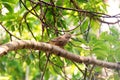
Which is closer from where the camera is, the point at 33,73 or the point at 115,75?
the point at 115,75

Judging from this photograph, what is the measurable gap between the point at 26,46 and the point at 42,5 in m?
0.46

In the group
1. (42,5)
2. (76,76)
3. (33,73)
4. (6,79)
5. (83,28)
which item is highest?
(42,5)

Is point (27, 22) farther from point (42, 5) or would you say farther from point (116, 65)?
point (116, 65)

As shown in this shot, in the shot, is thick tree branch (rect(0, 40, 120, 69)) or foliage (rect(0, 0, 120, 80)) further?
foliage (rect(0, 0, 120, 80))

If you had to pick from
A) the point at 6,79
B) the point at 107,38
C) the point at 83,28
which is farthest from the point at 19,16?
the point at 6,79

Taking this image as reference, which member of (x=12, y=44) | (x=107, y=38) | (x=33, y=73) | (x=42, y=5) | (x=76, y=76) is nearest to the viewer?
(x=12, y=44)

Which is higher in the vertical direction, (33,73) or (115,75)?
(115,75)

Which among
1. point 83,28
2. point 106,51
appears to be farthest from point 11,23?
point 106,51

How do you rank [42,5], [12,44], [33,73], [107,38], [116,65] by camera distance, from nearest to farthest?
[12,44] < [116,65] < [42,5] < [107,38] < [33,73]

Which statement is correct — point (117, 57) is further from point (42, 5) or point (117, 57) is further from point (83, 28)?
point (42, 5)

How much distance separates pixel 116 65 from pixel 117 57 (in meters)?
0.25

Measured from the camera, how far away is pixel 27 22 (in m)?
1.26

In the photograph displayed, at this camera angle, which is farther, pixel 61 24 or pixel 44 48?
pixel 61 24

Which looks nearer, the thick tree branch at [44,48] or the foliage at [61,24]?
the thick tree branch at [44,48]
